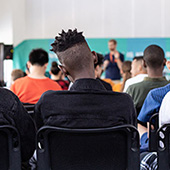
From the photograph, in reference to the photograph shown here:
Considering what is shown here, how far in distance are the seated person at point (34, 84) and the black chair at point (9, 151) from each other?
165 cm

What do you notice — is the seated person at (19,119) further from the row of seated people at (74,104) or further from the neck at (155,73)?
the neck at (155,73)

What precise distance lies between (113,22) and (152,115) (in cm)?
785

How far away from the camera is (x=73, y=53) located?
1684 mm

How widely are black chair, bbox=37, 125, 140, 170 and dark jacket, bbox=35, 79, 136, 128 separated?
0.05 m

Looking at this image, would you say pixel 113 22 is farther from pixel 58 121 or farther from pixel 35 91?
pixel 58 121

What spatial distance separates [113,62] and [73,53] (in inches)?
263

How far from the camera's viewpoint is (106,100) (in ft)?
4.94

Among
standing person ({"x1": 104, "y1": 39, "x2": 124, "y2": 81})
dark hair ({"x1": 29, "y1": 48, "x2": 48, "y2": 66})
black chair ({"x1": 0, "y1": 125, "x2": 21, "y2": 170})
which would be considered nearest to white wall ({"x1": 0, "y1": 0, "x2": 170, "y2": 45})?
standing person ({"x1": 104, "y1": 39, "x2": 124, "y2": 81})

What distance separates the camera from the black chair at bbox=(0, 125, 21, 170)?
152cm

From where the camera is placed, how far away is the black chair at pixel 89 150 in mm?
1476

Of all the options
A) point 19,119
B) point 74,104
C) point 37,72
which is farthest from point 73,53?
point 37,72

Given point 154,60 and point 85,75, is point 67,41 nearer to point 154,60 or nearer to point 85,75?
point 85,75

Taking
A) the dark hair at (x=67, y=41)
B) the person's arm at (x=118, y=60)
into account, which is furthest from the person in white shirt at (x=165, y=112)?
the person's arm at (x=118, y=60)

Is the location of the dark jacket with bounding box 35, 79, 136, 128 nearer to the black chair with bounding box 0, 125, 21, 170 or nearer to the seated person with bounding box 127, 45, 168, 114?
the black chair with bounding box 0, 125, 21, 170
